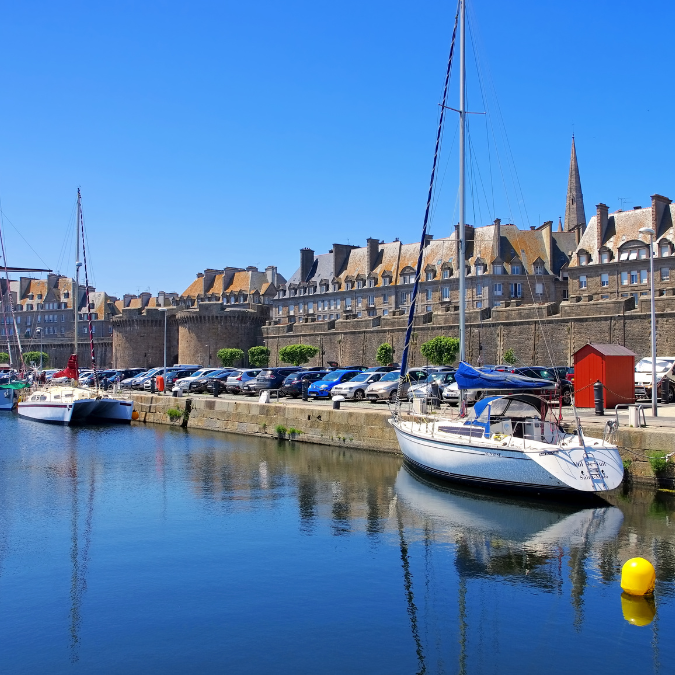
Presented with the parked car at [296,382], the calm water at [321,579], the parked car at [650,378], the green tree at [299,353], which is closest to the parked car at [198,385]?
the parked car at [296,382]

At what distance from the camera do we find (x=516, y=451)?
15953 mm

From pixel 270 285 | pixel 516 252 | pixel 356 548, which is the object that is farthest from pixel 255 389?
pixel 270 285

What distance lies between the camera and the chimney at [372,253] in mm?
74375

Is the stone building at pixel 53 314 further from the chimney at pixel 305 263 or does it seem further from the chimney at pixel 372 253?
the chimney at pixel 372 253

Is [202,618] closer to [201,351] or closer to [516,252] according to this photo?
[516,252]

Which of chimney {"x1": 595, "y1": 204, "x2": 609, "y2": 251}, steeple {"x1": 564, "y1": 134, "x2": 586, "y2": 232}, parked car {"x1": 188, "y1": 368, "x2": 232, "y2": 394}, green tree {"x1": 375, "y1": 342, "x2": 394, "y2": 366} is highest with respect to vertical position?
steeple {"x1": 564, "y1": 134, "x2": 586, "y2": 232}

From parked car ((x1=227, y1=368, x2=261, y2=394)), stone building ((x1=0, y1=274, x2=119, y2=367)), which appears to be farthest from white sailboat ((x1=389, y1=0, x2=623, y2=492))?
stone building ((x1=0, y1=274, x2=119, y2=367))

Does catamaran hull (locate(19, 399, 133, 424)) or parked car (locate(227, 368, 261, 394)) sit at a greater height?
parked car (locate(227, 368, 261, 394))

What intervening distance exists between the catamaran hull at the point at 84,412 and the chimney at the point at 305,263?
4549cm

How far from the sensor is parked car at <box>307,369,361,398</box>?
33469mm

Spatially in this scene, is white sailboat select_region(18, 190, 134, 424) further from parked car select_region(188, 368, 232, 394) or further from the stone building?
the stone building

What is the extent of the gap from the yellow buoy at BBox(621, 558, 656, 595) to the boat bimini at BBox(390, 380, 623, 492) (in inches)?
171

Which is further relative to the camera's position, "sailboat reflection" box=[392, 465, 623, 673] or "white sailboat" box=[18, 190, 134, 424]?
"white sailboat" box=[18, 190, 134, 424]

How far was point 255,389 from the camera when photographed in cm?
3756
